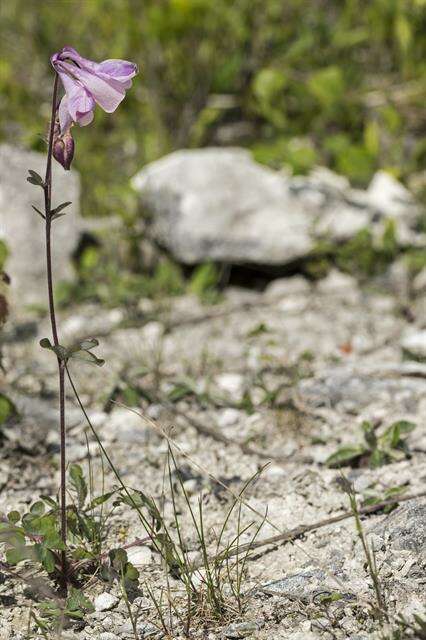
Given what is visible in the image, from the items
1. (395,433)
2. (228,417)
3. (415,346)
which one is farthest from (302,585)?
(415,346)

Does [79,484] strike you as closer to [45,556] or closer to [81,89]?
[45,556]

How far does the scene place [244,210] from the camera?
4.05 m

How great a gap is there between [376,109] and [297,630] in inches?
136

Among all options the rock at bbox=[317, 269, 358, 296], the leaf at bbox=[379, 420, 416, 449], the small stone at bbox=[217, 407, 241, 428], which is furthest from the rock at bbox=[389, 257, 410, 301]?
the leaf at bbox=[379, 420, 416, 449]

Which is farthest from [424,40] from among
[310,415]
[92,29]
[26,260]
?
[310,415]

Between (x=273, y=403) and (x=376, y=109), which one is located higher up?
(x=376, y=109)

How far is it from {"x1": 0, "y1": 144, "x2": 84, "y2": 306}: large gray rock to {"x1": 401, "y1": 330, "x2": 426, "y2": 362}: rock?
1659mm

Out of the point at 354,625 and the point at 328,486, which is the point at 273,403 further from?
the point at 354,625

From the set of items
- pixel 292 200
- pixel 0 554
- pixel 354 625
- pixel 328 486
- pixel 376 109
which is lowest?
pixel 354 625

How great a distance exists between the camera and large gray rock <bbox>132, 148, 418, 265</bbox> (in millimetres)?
3967

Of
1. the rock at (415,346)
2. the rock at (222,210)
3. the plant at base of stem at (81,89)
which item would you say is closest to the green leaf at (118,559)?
the plant at base of stem at (81,89)

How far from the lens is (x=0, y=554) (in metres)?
2.02

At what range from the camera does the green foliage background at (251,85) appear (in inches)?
175

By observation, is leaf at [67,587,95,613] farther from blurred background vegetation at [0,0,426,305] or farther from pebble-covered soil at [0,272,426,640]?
blurred background vegetation at [0,0,426,305]
